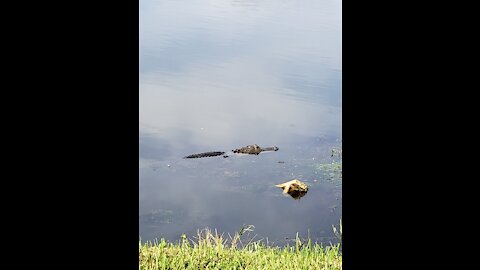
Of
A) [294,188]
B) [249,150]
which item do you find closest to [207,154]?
[249,150]

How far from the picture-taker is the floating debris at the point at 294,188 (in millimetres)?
4202

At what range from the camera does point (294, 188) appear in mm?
4293

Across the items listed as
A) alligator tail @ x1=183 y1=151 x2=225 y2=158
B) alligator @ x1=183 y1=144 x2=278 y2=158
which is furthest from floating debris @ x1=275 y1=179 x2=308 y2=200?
alligator tail @ x1=183 y1=151 x2=225 y2=158

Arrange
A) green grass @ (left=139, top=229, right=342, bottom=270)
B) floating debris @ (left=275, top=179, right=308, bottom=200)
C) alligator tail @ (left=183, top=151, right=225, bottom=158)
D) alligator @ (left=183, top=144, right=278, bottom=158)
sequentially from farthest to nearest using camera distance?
alligator @ (left=183, top=144, right=278, bottom=158), alligator tail @ (left=183, top=151, right=225, bottom=158), floating debris @ (left=275, top=179, right=308, bottom=200), green grass @ (left=139, top=229, right=342, bottom=270)

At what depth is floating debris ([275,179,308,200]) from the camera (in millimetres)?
4202

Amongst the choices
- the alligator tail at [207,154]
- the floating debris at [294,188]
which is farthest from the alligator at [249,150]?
the floating debris at [294,188]

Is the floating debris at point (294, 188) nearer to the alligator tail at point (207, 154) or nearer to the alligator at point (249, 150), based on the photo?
the alligator at point (249, 150)

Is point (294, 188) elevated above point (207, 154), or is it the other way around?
point (207, 154)

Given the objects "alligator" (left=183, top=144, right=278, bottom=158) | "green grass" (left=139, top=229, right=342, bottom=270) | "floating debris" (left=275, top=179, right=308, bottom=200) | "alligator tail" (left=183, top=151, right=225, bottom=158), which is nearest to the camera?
"green grass" (left=139, top=229, right=342, bottom=270)

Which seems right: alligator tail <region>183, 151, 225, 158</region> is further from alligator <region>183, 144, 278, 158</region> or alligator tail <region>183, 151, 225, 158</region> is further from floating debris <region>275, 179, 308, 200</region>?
floating debris <region>275, 179, 308, 200</region>

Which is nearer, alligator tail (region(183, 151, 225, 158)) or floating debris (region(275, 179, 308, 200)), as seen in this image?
floating debris (region(275, 179, 308, 200))

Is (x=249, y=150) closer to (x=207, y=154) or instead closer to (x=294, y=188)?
(x=207, y=154)
